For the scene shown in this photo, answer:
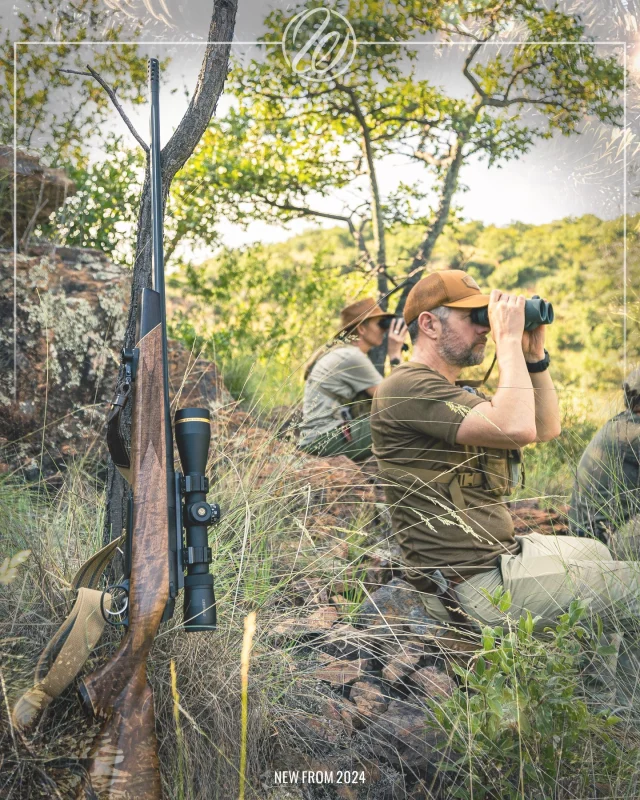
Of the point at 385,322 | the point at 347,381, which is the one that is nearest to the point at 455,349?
the point at 347,381

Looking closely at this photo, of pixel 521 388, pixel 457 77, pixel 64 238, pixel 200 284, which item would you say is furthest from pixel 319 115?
pixel 521 388

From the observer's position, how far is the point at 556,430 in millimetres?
2826

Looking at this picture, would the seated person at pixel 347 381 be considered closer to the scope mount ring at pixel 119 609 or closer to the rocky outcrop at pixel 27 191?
the rocky outcrop at pixel 27 191

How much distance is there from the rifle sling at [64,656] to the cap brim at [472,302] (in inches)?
64.0

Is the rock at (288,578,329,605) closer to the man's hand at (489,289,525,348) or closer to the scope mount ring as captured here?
the scope mount ring

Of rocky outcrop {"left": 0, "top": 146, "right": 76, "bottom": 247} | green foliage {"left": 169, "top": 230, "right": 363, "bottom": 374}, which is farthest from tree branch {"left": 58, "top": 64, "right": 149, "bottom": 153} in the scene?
green foliage {"left": 169, "top": 230, "right": 363, "bottom": 374}

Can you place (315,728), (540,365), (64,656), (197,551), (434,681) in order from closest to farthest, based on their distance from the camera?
(64,656) → (197,551) → (315,728) → (434,681) → (540,365)

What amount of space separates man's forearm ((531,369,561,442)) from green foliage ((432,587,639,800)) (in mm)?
990

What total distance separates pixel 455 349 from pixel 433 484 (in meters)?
0.53

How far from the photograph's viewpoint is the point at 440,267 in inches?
368

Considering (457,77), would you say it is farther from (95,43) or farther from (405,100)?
(95,43)

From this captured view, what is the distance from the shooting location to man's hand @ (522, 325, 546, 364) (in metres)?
2.75

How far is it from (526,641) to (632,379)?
6.05 feet

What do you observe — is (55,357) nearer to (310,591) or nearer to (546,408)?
(310,591)
